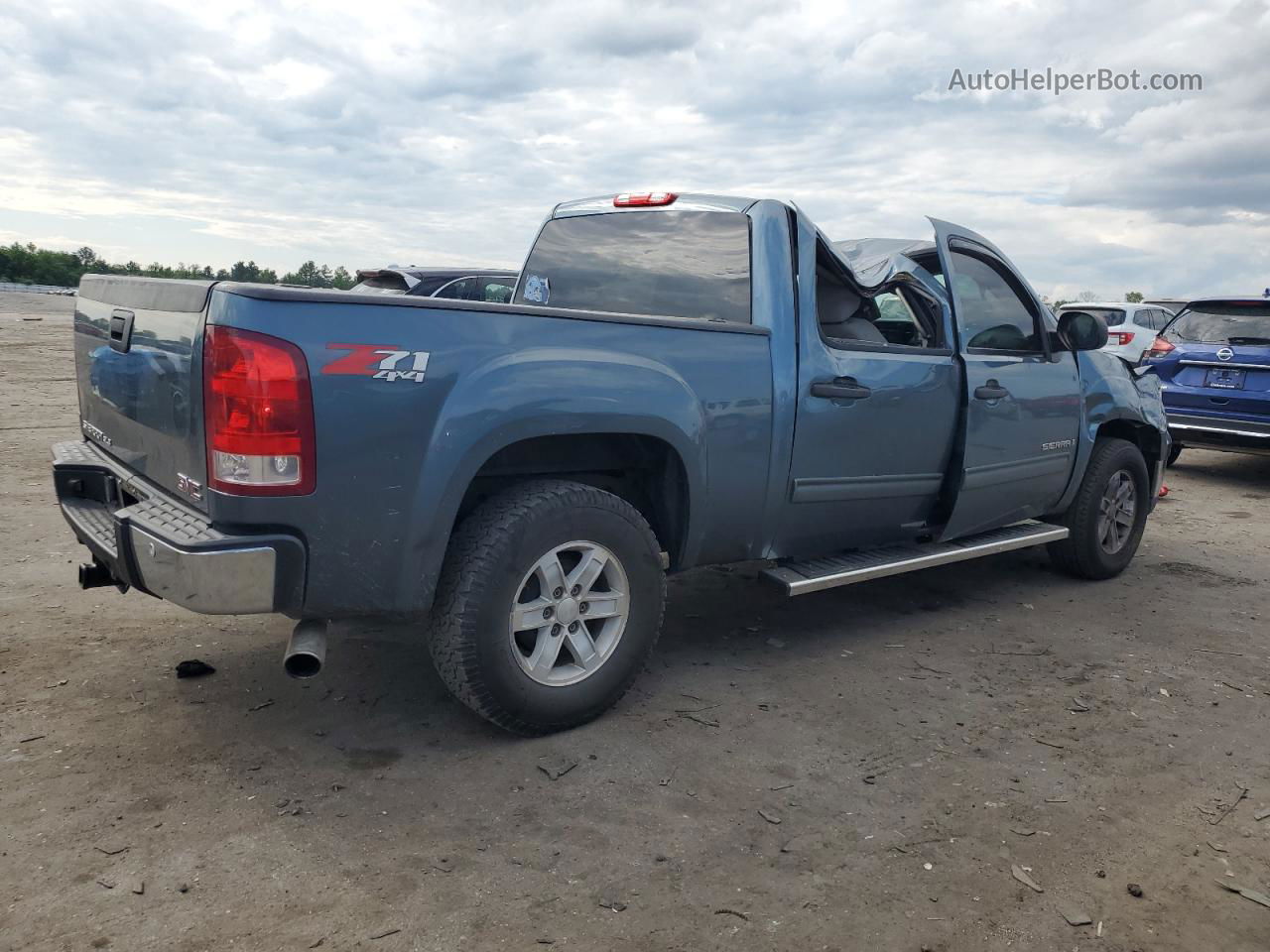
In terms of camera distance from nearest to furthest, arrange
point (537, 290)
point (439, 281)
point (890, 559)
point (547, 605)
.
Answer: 1. point (547, 605)
2. point (890, 559)
3. point (537, 290)
4. point (439, 281)

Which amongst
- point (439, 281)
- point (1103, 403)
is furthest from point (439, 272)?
point (1103, 403)

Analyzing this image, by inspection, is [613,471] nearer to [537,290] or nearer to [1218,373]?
[537,290]

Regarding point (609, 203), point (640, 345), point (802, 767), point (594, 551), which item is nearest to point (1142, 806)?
point (802, 767)

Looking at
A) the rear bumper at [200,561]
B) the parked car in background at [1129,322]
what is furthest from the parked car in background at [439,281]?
the parked car in background at [1129,322]

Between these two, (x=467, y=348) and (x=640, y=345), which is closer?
(x=467, y=348)

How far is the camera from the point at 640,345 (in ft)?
11.4

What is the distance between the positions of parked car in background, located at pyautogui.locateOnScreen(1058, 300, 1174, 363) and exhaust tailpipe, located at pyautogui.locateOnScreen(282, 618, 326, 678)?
14.1 metres

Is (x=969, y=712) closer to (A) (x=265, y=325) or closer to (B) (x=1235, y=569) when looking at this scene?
(A) (x=265, y=325)

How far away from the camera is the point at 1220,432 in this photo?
29.3 ft

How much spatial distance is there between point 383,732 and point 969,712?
84.2 inches

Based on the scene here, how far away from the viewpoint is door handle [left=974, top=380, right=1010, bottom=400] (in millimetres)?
4672

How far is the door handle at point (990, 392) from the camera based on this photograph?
4672 mm

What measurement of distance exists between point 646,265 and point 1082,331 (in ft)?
7.75

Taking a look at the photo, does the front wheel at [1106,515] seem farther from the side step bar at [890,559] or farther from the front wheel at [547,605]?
the front wheel at [547,605]
